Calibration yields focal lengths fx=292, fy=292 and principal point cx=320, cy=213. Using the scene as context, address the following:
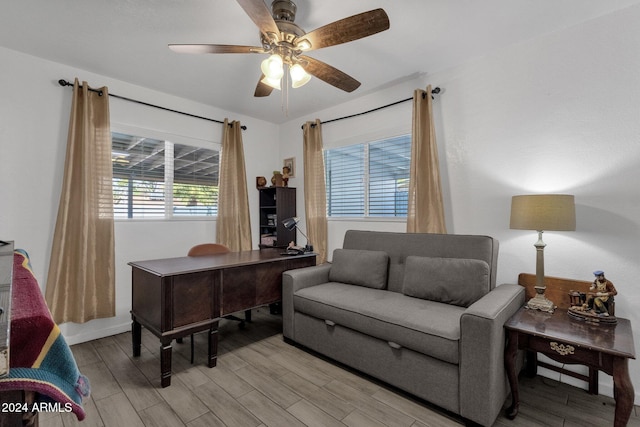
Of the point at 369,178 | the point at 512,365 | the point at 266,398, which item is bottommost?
the point at 266,398

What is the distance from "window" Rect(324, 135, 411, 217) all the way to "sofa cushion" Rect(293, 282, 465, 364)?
1.14 metres

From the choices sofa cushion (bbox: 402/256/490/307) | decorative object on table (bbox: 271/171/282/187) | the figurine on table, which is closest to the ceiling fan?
sofa cushion (bbox: 402/256/490/307)

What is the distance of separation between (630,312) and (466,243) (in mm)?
1065

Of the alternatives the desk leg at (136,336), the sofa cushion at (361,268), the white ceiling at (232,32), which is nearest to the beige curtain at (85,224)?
the white ceiling at (232,32)

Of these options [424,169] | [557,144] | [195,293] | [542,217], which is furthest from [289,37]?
[557,144]

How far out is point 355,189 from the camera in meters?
3.68

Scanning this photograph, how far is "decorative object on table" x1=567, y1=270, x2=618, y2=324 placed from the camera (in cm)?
177

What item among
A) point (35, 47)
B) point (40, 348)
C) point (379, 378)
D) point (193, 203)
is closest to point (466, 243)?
point (379, 378)

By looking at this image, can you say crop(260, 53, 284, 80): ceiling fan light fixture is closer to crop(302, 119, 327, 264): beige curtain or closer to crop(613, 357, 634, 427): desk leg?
crop(302, 119, 327, 264): beige curtain

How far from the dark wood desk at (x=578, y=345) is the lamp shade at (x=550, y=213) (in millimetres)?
582

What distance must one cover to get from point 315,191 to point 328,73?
1845mm

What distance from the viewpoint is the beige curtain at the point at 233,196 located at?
12.4ft

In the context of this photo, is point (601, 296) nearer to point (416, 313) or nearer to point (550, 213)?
point (550, 213)

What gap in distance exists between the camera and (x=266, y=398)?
192cm
